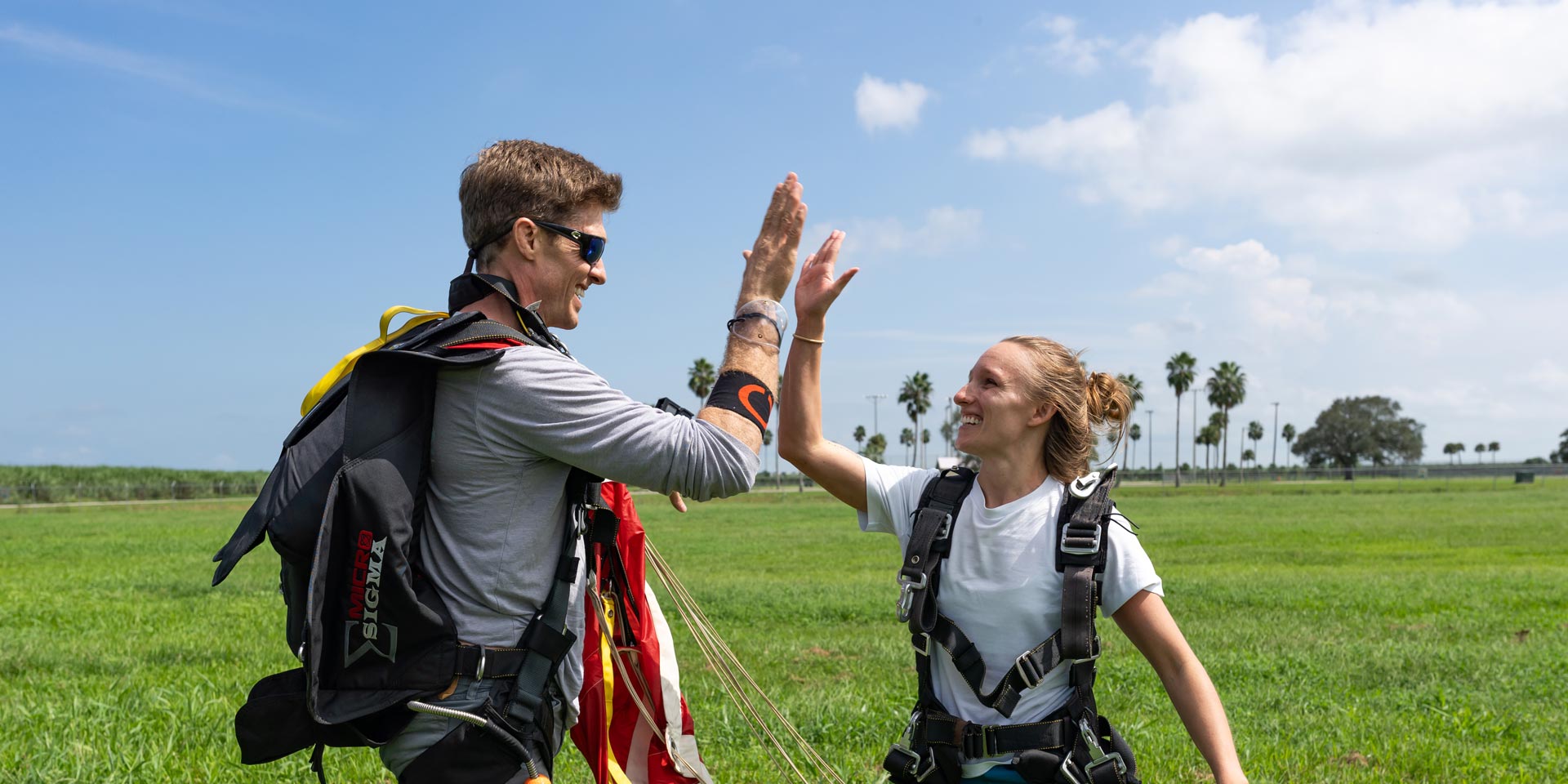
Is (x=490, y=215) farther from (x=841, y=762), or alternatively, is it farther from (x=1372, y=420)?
(x=1372, y=420)

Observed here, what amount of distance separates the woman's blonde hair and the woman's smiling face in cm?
3

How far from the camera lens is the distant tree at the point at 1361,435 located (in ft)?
590

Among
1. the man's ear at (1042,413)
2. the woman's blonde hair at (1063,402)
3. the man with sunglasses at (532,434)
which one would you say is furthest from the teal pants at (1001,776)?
the man with sunglasses at (532,434)

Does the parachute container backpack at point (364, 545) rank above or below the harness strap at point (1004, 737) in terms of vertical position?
above

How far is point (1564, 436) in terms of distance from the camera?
588ft

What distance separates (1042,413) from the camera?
11.6 feet

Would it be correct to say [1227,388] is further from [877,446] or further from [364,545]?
[364,545]

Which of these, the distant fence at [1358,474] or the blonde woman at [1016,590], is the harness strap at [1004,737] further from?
the distant fence at [1358,474]

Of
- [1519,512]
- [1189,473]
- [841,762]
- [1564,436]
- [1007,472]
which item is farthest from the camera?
[1564,436]

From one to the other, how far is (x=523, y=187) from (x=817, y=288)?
92 cm

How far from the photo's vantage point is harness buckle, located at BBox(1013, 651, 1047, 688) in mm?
3100

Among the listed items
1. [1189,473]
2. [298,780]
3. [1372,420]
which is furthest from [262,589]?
[1372,420]

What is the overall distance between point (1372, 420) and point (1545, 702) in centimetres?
19625

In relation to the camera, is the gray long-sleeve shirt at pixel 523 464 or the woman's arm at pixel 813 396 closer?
the gray long-sleeve shirt at pixel 523 464
